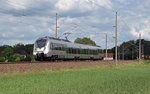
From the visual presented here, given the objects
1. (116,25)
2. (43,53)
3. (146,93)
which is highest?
(116,25)

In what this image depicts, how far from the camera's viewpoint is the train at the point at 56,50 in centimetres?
3242

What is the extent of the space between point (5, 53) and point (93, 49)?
1744 inches

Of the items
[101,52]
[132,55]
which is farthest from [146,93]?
[132,55]

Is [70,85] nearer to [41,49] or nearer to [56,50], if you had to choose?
[41,49]

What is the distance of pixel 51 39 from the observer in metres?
34.1

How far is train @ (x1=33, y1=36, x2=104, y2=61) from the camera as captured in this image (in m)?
32.4

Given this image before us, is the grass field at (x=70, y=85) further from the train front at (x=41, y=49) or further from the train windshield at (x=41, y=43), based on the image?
the train windshield at (x=41, y=43)

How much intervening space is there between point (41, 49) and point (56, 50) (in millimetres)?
2667

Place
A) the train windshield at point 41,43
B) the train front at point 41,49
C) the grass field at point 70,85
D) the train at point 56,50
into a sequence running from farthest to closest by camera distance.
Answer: the train windshield at point 41,43
the train at point 56,50
the train front at point 41,49
the grass field at point 70,85

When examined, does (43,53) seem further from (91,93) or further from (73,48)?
(91,93)

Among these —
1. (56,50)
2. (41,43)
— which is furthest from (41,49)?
(56,50)

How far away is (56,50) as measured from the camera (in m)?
34.3

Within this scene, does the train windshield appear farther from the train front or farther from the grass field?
the grass field

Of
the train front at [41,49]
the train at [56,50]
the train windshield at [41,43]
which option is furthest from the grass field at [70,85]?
the train windshield at [41,43]
